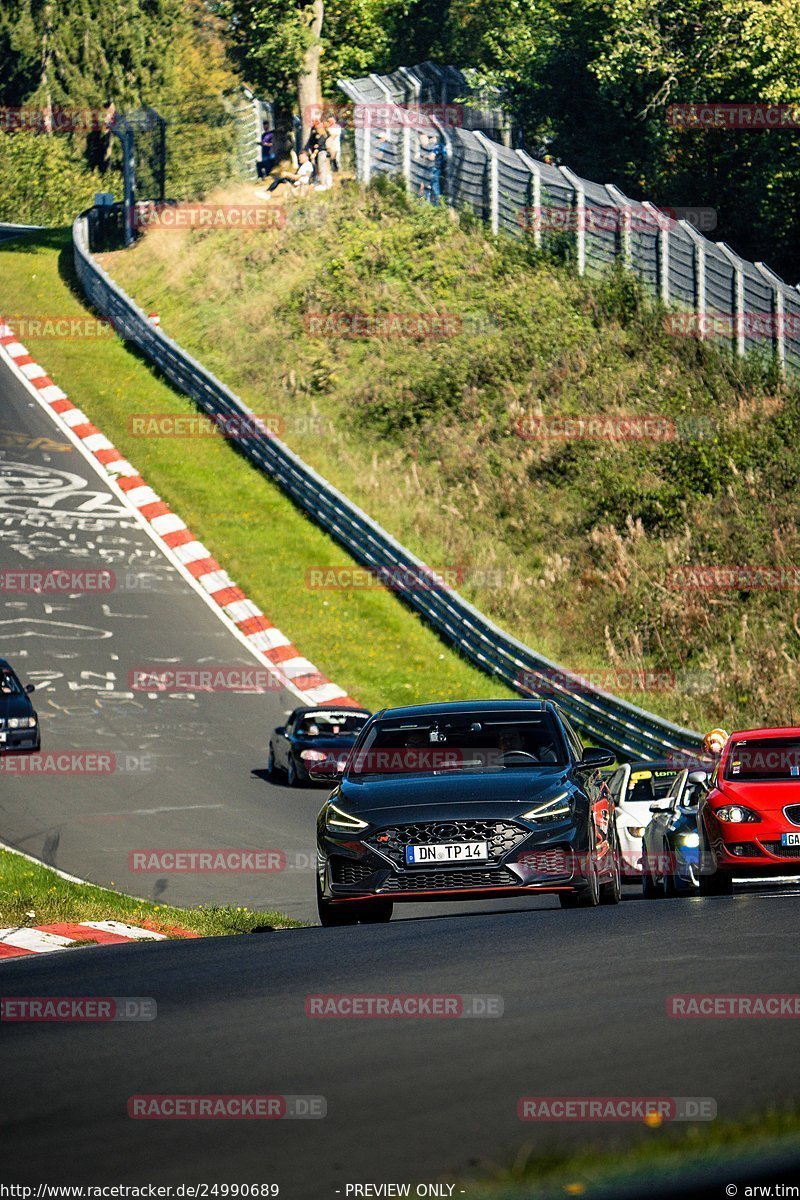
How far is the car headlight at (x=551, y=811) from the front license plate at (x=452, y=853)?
1.17 feet

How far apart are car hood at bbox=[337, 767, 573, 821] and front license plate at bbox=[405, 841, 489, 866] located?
0.62 feet

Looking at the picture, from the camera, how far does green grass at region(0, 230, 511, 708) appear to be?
28.0 metres

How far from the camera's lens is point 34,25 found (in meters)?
83.2

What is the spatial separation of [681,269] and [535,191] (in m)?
5.44

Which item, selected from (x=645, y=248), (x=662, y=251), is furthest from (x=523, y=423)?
(x=645, y=248)

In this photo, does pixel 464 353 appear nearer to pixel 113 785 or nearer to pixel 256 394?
pixel 256 394

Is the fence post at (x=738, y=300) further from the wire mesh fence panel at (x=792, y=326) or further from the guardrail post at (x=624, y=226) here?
the guardrail post at (x=624, y=226)

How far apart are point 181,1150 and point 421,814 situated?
5.89 meters

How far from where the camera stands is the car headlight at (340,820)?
1095 cm
